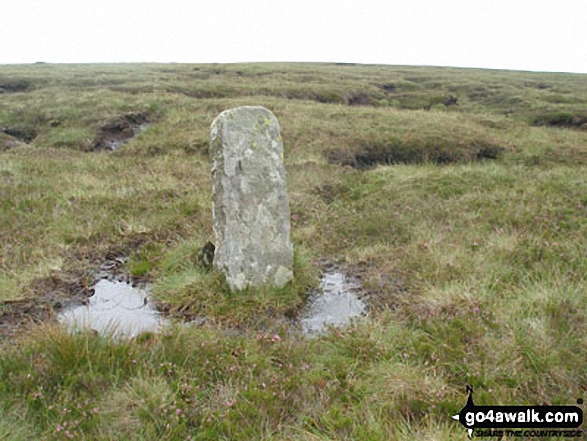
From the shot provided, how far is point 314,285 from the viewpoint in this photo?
7.71 metres

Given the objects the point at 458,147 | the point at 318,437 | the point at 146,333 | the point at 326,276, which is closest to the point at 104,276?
the point at 146,333

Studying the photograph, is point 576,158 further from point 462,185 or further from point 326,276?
point 326,276

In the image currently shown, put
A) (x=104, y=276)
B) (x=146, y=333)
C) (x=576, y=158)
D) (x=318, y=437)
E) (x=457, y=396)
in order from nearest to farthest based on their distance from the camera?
1. (x=318, y=437)
2. (x=457, y=396)
3. (x=146, y=333)
4. (x=104, y=276)
5. (x=576, y=158)

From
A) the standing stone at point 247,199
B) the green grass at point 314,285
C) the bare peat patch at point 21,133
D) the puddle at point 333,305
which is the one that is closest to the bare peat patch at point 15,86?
the bare peat patch at point 21,133

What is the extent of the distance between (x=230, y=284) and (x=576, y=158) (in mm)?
14514

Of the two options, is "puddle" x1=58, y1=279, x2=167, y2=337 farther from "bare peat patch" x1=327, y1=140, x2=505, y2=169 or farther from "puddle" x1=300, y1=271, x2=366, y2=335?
"bare peat patch" x1=327, y1=140, x2=505, y2=169

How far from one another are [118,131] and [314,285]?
1612 cm

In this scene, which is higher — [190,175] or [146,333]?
[190,175]

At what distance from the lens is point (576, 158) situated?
16.0m

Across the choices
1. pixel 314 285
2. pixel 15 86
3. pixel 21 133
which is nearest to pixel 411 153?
pixel 314 285

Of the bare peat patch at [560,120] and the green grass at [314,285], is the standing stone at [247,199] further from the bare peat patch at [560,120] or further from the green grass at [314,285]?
the bare peat patch at [560,120]

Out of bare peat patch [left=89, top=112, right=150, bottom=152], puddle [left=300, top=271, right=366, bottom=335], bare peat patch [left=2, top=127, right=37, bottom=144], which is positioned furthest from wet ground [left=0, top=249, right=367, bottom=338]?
bare peat patch [left=2, top=127, right=37, bottom=144]

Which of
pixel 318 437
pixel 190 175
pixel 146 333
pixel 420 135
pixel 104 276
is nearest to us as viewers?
pixel 318 437

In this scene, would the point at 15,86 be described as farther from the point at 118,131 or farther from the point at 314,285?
the point at 314,285
